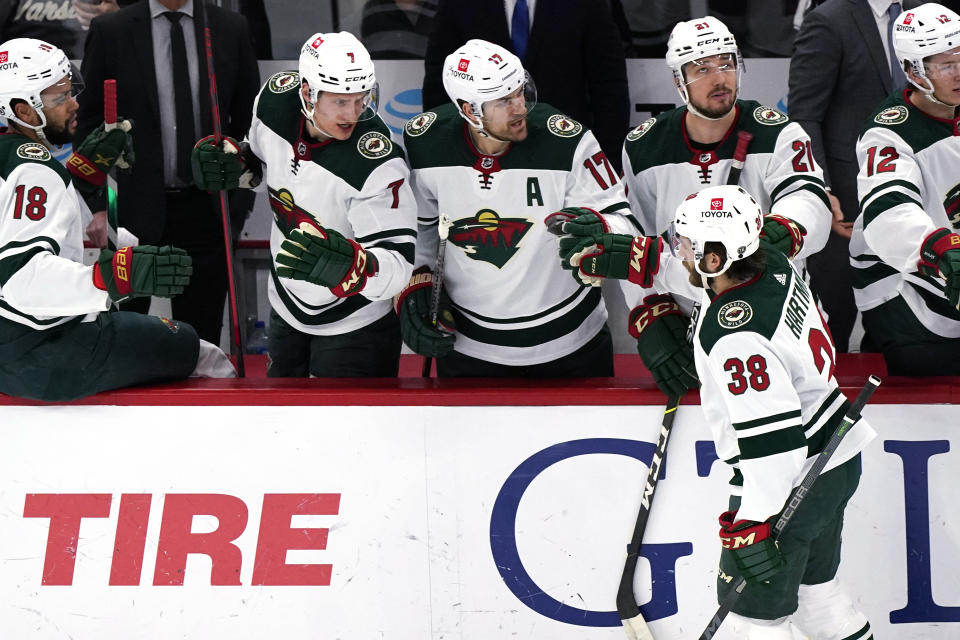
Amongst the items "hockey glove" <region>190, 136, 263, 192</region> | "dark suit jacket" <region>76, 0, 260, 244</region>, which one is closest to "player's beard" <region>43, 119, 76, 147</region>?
"hockey glove" <region>190, 136, 263, 192</region>

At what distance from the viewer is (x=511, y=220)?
3.71 metres

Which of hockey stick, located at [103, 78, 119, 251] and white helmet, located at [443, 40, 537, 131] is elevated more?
white helmet, located at [443, 40, 537, 131]

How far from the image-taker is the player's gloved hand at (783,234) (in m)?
3.36

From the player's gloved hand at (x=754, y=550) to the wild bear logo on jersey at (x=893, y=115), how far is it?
4.81ft

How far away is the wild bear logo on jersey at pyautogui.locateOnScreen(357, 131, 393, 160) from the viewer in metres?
3.67

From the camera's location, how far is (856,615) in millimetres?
3201

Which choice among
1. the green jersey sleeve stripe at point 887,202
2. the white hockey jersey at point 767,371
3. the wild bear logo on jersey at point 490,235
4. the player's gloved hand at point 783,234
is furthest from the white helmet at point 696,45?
the white hockey jersey at point 767,371

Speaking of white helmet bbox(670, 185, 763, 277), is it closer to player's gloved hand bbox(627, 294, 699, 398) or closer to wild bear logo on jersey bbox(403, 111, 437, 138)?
player's gloved hand bbox(627, 294, 699, 398)

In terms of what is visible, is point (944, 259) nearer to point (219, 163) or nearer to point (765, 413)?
point (765, 413)

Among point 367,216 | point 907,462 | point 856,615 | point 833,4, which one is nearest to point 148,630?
point 367,216

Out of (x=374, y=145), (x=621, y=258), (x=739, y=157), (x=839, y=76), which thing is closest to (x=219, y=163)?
(x=374, y=145)

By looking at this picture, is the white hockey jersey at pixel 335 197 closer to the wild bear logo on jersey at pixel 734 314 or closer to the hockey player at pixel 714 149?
the hockey player at pixel 714 149

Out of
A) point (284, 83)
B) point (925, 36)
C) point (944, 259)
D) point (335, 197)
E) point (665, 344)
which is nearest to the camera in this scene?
point (944, 259)

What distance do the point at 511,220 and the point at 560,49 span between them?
1126mm
